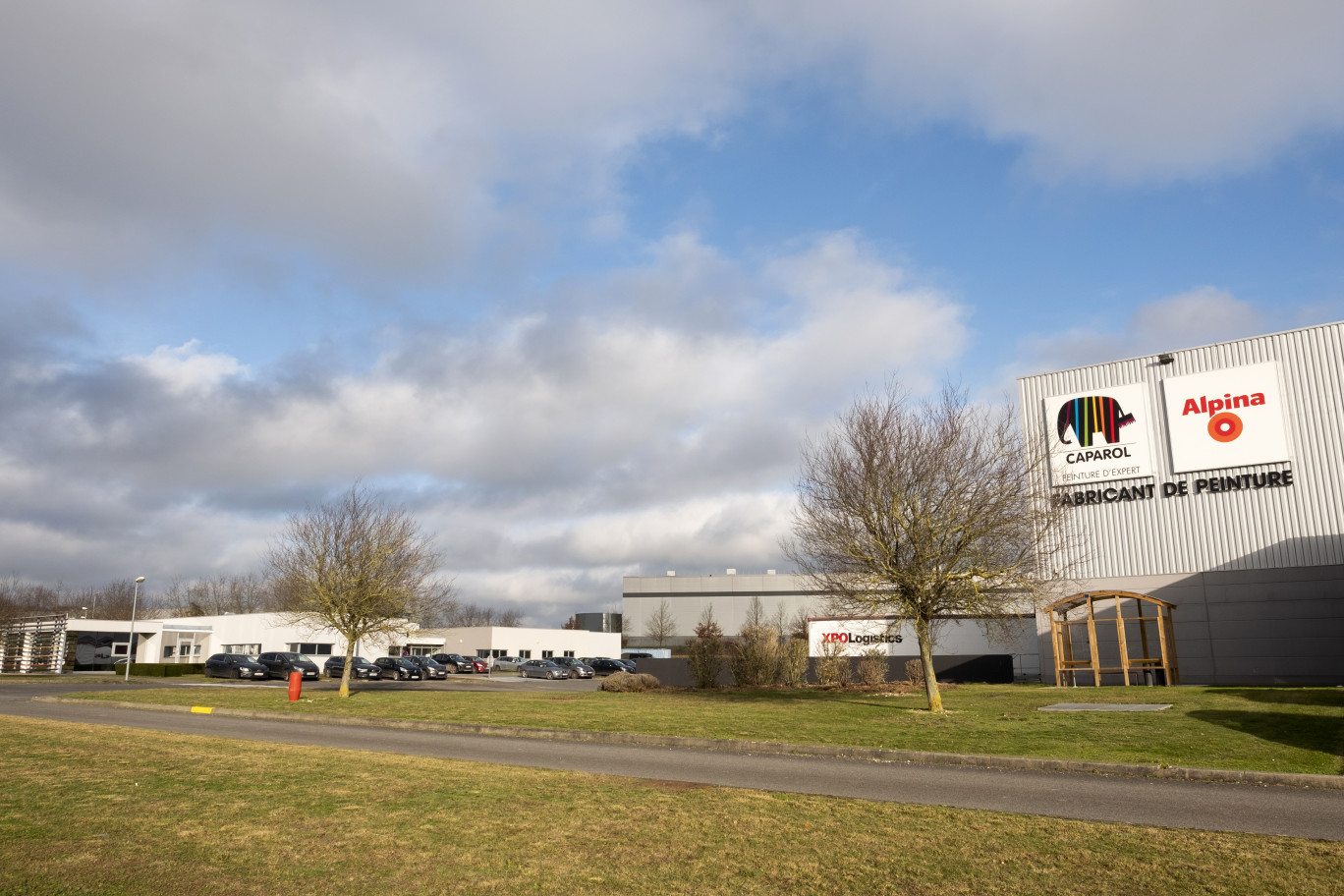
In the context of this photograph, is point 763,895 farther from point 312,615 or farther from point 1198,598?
point 1198,598

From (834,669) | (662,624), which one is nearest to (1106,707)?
(834,669)

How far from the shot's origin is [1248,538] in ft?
106

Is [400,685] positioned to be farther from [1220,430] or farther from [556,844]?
[556,844]

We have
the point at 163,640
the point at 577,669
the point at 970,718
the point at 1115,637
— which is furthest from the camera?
the point at 163,640

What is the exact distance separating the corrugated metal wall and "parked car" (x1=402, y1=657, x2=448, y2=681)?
3519 centimetres

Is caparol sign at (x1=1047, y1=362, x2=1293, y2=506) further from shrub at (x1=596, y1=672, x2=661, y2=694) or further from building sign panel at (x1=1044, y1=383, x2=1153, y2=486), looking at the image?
shrub at (x1=596, y1=672, x2=661, y2=694)

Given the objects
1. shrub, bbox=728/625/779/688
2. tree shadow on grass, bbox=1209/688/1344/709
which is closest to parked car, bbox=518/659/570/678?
shrub, bbox=728/625/779/688

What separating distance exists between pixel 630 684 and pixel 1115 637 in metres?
18.7

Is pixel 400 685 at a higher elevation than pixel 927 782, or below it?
below

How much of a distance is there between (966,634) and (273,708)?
29947 mm

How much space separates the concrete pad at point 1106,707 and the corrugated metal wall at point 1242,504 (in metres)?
→ 12.0

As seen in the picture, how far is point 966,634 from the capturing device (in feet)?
135

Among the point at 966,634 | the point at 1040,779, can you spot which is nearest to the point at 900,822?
the point at 1040,779

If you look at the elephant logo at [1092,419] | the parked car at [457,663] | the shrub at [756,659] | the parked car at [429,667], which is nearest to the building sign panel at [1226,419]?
the elephant logo at [1092,419]
